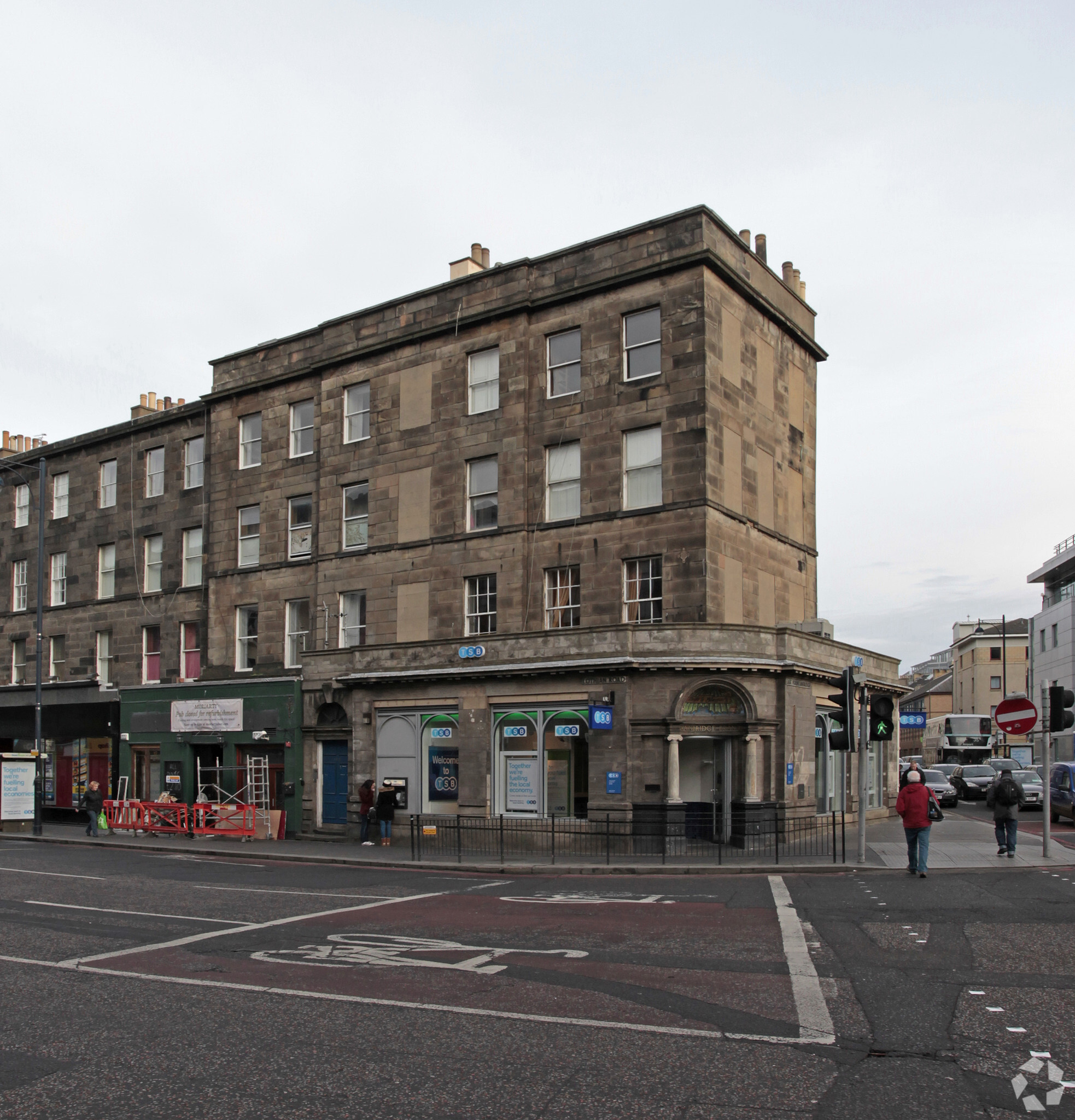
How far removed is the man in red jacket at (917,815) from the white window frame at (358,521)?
18347mm

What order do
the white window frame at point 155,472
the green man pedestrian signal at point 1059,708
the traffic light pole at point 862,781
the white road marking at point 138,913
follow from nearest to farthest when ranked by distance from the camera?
the white road marking at point 138,913 → the green man pedestrian signal at point 1059,708 → the traffic light pole at point 862,781 → the white window frame at point 155,472

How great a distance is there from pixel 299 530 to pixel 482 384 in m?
8.13

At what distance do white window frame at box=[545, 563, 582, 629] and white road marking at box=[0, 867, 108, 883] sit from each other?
481 inches

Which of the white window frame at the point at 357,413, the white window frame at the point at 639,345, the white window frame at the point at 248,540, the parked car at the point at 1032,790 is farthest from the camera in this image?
the parked car at the point at 1032,790

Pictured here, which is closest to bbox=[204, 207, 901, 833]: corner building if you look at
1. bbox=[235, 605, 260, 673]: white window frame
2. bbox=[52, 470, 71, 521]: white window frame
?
bbox=[235, 605, 260, 673]: white window frame

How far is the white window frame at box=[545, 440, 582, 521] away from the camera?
2864cm

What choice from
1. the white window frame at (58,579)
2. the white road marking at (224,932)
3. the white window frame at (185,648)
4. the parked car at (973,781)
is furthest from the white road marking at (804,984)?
the parked car at (973,781)

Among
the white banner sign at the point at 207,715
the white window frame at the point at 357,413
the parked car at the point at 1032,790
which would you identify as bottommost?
the parked car at the point at 1032,790

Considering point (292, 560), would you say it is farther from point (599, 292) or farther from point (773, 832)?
point (773, 832)

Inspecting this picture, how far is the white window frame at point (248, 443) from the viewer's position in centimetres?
3616

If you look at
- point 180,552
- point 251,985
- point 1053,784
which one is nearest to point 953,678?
point 1053,784

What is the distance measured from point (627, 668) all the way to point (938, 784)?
21655 millimetres

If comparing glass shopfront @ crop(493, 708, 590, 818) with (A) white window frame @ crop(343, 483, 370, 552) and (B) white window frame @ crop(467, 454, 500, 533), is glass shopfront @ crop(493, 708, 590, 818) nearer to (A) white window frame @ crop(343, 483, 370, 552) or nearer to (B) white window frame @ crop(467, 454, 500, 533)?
(B) white window frame @ crop(467, 454, 500, 533)

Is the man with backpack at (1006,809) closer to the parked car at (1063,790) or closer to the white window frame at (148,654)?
the parked car at (1063,790)
